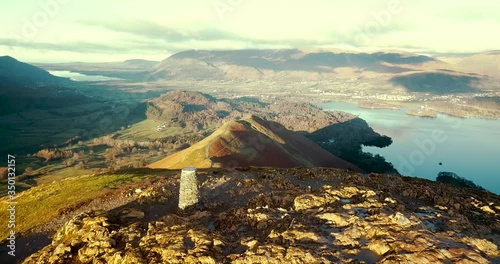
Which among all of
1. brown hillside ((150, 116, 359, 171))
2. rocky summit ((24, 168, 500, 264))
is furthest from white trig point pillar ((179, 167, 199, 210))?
brown hillside ((150, 116, 359, 171))

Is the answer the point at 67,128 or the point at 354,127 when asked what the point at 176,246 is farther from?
the point at 67,128

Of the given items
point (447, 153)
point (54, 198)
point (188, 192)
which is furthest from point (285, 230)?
point (447, 153)

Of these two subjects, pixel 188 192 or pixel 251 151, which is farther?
pixel 251 151

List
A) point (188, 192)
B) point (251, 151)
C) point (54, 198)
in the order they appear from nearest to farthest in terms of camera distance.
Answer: point (188, 192) < point (54, 198) < point (251, 151)

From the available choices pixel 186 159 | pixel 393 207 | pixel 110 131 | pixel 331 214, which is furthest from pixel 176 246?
pixel 110 131

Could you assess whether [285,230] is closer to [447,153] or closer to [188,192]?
[188,192]

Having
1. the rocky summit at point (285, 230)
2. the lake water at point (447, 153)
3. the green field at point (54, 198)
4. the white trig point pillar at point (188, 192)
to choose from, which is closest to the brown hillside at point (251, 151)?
the green field at point (54, 198)

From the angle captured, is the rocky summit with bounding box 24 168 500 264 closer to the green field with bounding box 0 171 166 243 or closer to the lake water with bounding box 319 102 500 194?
the green field with bounding box 0 171 166 243

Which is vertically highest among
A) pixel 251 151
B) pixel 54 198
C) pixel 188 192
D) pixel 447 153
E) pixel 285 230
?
pixel 188 192

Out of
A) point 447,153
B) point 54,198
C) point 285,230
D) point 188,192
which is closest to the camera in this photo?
point 285,230
